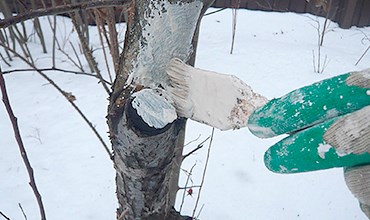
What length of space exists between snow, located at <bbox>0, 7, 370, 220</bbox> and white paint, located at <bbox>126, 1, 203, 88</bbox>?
1.43 metres

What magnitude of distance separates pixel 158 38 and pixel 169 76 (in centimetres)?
8

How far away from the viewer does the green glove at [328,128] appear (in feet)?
1.70

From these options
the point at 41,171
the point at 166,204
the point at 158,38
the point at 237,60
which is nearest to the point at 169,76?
the point at 158,38

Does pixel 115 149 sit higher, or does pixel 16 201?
pixel 115 149

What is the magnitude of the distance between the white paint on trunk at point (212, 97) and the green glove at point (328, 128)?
8cm

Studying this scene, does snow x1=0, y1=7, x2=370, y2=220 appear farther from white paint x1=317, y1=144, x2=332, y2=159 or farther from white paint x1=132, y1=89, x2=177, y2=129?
white paint x1=317, y1=144, x2=332, y2=159

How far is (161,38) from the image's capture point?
0.75 metres

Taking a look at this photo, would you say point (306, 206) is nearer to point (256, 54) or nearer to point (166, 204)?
point (166, 204)

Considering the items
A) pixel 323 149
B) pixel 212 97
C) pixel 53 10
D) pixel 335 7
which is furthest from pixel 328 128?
pixel 335 7

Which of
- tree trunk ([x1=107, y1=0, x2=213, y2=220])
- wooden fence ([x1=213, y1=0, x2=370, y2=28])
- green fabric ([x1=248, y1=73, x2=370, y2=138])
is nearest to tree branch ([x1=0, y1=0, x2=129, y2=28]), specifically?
tree trunk ([x1=107, y1=0, x2=213, y2=220])

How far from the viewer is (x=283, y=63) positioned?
153 inches

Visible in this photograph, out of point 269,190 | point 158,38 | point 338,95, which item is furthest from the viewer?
point 269,190

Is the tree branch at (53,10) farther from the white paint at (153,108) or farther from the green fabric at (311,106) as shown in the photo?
the green fabric at (311,106)

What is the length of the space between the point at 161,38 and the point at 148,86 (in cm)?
10
